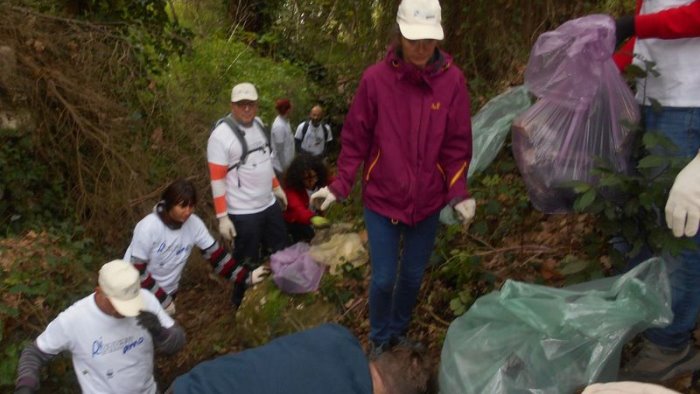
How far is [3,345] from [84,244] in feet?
6.25

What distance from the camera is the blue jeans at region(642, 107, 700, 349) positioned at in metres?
2.58

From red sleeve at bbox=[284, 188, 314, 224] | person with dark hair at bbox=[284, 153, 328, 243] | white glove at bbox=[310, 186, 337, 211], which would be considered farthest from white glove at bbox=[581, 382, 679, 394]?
red sleeve at bbox=[284, 188, 314, 224]

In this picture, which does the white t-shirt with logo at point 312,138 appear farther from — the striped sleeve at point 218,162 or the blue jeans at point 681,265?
the blue jeans at point 681,265

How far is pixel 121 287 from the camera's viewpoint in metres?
2.79

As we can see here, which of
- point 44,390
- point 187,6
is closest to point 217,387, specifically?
point 44,390

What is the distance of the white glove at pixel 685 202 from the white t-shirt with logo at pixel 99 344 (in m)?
2.11

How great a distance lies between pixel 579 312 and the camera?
7.43 ft

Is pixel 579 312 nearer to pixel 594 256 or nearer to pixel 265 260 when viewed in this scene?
pixel 594 256

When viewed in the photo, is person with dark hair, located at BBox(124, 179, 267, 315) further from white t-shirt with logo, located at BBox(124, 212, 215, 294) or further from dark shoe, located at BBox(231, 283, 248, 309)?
dark shoe, located at BBox(231, 283, 248, 309)

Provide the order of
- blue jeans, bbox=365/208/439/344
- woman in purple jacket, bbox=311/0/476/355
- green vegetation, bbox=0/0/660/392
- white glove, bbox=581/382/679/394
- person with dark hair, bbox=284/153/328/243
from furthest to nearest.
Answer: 1. person with dark hair, bbox=284/153/328/243
2. green vegetation, bbox=0/0/660/392
3. blue jeans, bbox=365/208/439/344
4. woman in purple jacket, bbox=311/0/476/355
5. white glove, bbox=581/382/679/394

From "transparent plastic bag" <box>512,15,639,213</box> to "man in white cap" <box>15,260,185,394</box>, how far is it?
1720mm

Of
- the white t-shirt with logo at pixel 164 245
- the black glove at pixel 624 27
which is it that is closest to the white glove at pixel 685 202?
the black glove at pixel 624 27

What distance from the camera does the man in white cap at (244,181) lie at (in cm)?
432

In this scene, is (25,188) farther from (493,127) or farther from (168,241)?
(493,127)
